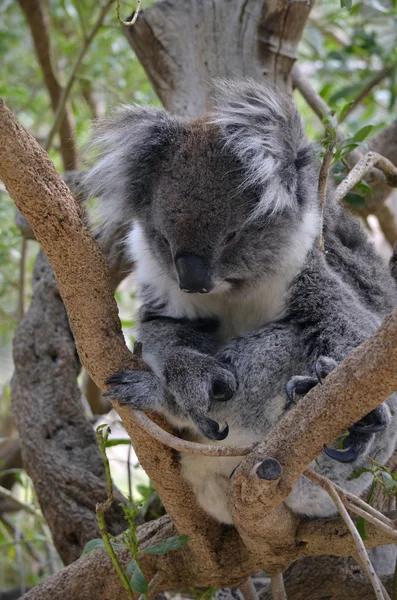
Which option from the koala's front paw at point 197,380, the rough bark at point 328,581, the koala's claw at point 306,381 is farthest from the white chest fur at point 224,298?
the rough bark at point 328,581

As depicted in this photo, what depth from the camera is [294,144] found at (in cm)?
231

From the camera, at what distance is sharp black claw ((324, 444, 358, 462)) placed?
6.08 feet

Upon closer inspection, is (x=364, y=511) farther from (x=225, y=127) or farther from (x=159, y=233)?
(x=225, y=127)

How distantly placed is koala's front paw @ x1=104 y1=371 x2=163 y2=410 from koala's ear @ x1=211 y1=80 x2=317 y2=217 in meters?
0.62

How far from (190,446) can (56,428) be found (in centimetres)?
150

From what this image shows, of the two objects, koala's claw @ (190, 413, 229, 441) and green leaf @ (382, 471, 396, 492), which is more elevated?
koala's claw @ (190, 413, 229, 441)

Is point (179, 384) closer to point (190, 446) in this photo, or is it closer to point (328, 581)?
point (190, 446)

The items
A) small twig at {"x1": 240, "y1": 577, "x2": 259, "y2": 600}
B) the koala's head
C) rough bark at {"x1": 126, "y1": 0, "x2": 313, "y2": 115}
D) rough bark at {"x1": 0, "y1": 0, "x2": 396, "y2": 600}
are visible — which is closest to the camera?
rough bark at {"x1": 0, "y1": 0, "x2": 396, "y2": 600}

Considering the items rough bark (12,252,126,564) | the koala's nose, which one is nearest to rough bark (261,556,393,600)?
rough bark (12,252,126,564)

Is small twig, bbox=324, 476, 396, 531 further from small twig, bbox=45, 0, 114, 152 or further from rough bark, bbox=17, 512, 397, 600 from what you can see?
small twig, bbox=45, 0, 114, 152

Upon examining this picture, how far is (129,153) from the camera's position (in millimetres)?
2418

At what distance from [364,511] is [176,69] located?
2.35 meters

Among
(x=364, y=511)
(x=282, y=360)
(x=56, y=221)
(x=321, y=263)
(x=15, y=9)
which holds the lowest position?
(x=364, y=511)

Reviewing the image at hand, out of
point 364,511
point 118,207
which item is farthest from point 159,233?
point 364,511
